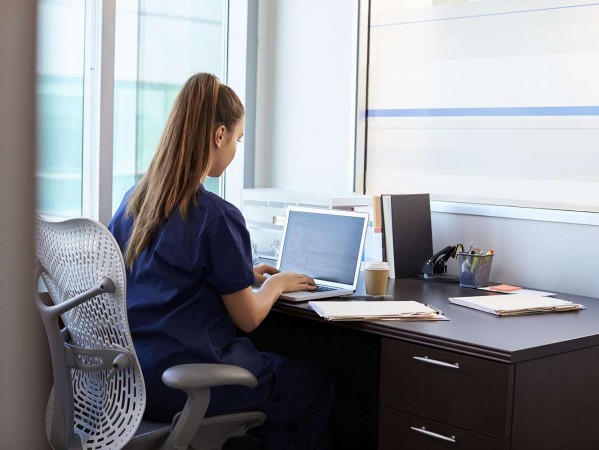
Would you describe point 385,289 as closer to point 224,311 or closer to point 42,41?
point 224,311

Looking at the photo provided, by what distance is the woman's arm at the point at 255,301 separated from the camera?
1.79 meters

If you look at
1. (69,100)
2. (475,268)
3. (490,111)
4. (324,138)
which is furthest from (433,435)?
(69,100)

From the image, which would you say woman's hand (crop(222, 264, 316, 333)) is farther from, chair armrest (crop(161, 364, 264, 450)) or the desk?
chair armrest (crop(161, 364, 264, 450))

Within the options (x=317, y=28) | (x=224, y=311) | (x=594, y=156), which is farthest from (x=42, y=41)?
(x=317, y=28)

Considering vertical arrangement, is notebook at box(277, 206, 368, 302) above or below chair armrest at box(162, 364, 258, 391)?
above

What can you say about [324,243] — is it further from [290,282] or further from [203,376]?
[203,376]

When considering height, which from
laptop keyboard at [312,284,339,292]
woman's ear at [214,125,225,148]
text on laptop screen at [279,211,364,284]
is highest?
woman's ear at [214,125,225,148]

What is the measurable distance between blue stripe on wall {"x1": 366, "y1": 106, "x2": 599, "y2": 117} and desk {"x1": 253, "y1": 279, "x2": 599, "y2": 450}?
1.99ft

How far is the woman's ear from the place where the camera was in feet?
6.20

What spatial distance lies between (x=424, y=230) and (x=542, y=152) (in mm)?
413

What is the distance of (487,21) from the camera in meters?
2.48

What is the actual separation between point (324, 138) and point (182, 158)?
1.18 m

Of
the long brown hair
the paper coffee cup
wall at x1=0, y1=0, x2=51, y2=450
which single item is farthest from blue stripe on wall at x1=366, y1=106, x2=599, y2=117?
wall at x1=0, y1=0, x2=51, y2=450

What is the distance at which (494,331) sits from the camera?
1.74 metres
